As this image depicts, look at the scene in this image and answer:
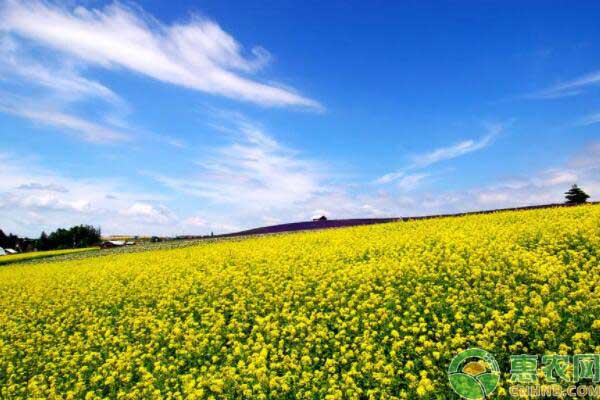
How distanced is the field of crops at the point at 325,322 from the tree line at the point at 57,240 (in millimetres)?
86679

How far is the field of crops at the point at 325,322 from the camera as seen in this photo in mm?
8930

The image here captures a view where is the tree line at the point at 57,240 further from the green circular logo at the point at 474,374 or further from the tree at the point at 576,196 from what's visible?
the green circular logo at the point at 474,374

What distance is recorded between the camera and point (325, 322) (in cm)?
1123

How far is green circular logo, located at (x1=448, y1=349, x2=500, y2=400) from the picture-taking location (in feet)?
25.8

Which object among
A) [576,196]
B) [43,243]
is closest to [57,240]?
[43,243]

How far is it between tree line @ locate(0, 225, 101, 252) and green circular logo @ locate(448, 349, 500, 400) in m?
98.1

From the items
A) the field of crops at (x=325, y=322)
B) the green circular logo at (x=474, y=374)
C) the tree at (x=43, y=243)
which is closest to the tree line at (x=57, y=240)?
the tree at (x=43, y=243)

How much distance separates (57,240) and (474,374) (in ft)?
351

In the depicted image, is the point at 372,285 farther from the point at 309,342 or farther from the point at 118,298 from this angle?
the point at 118,298

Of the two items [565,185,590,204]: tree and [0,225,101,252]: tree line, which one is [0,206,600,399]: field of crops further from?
[0,225,101,252]: tree line

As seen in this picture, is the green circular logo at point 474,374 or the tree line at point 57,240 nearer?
the green circular logo at point 474,374

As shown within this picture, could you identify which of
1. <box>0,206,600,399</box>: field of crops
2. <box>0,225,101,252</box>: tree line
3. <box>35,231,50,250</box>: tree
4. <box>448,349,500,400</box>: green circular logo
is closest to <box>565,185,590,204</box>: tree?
<box>0,206,600,399</box>: field of crops

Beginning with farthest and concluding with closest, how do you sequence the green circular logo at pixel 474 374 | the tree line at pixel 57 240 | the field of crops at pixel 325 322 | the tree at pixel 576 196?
1. the tree line at pixel 57 240
2. the tree at pixel 576 196
3. the field of crops at pixel 325 322
4. the green circular logo at pixel 474 374

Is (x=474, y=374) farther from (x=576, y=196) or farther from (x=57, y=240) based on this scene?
(x=57, y=240)
